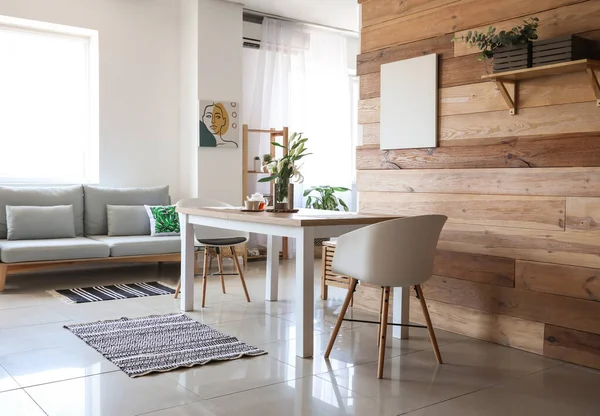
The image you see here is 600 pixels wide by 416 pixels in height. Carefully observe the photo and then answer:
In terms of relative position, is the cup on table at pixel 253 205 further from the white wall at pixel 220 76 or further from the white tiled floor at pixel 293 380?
the white wall at pixel 220 76

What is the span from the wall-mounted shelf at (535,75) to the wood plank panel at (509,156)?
8.3 inches

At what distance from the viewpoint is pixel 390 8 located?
13.8ft

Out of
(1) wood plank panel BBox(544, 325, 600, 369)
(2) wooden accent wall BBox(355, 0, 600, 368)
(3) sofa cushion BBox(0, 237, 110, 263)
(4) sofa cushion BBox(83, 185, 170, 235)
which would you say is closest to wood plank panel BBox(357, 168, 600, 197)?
(2) wooden accent wall BBox(355, 0, 600, 368)

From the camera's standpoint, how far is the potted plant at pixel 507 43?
10.5ft

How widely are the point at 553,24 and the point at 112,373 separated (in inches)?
111

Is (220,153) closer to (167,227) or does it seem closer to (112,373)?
(167,227)

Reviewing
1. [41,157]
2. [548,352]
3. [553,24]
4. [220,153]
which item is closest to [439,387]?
[548,352]

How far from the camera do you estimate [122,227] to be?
5.85 metres

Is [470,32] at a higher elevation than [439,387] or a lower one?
higher

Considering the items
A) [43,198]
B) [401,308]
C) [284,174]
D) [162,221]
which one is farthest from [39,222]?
[401,308]

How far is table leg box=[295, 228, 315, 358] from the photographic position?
3.24m

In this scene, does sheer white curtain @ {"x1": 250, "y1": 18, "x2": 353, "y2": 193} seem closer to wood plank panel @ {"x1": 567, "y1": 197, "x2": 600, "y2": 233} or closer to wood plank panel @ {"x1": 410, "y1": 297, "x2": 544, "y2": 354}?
wood plank panel @ {"x1": 410, "y1": 297, "x2": 544, "y2": 354}

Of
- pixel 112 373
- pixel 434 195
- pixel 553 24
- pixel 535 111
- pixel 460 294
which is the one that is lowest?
pixel 112 373

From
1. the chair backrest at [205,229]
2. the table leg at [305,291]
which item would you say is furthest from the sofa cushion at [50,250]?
the table leg at [305,291]
